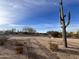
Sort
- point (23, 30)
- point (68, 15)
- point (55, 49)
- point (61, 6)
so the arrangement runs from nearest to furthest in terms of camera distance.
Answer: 1. point (55, 49)
2. point (68, 15)
3. point (61, 6)
4. point (23, 30)

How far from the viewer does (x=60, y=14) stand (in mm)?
17188

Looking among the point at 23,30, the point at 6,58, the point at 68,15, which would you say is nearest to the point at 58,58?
the point at 6,58

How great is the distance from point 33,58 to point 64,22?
285 inches

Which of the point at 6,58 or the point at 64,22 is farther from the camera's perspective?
the point at 64,22

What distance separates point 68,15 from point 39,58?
6.51 meters

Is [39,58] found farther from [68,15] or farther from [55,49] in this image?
[68,15]

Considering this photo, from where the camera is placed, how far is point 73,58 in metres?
11.0

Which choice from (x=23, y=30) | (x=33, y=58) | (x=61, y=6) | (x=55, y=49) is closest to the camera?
(x=33, y=58)

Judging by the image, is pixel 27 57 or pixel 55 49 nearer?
pixel 27 57

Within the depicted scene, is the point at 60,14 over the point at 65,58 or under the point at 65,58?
over

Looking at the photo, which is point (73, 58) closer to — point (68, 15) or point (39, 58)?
point (39, 58)

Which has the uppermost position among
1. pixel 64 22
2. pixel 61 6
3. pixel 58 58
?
pixel 61 6

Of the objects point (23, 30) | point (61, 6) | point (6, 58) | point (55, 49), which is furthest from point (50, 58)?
point (23, 30)

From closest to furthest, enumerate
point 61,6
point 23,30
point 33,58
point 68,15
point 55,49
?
1. point 33,58
2. point 55,49
3. point 68,15
4. point 61,6
5. point 23,30
